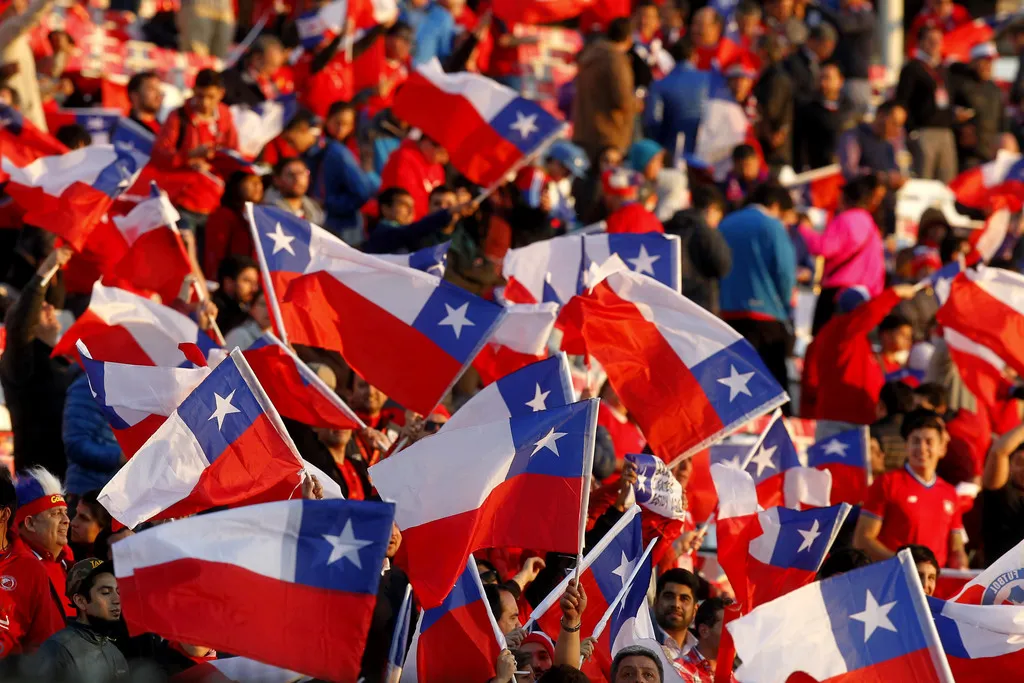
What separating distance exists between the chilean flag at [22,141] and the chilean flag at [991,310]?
17.9 ft

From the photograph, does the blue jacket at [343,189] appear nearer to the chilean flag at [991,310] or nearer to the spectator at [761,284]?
the spectator at [761,284]

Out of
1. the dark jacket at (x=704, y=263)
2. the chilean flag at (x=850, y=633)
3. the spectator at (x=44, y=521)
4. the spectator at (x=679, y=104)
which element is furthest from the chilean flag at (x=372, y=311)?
the spectator at (x=679, y=104)

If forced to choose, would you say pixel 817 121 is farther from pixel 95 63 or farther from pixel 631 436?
pixel 631 436

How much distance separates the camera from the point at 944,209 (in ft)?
63.2

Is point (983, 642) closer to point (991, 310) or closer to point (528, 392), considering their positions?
point (528, 392)

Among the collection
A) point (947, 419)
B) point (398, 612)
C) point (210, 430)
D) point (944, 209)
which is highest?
point (210, 430)

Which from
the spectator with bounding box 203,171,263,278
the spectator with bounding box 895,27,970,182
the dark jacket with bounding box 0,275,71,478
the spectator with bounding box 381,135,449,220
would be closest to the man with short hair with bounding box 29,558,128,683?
the dark jacket with bounding box 0,275,71,478

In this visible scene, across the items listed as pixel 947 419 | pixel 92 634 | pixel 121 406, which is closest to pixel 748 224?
pixel 947 419

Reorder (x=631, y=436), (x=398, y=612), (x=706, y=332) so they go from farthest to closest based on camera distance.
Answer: (x=631, y=436) < (x=706, y=332) < (x=398, y=612)

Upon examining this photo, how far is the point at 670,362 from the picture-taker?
1062 centimetres

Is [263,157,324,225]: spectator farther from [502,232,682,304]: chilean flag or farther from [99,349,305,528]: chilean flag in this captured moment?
[99,349,305,528]: chilean flag

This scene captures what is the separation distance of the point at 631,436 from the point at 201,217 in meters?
3.22

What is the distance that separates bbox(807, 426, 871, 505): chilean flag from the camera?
1182 cm

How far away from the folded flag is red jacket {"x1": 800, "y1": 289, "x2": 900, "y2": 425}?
4.02 meters
